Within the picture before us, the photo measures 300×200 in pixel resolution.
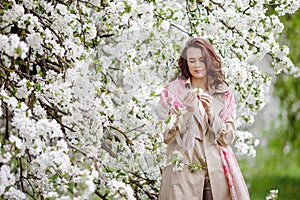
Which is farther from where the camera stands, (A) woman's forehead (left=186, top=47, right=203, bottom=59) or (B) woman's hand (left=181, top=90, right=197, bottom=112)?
(A) woman's forehead (left=186, top=47, right=203, bottom=59)

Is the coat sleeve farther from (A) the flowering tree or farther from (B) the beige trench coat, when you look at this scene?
(A) the flowering tree

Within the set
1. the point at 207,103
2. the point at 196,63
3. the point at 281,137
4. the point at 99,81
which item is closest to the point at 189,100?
the point at 207,103

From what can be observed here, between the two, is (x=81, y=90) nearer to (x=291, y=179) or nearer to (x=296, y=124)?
(x=296, y=124)

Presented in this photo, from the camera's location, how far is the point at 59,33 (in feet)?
13.2

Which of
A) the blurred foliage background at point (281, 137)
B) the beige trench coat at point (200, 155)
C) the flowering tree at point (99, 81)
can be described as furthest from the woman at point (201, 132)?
the blurred foliage background at point (281, 137)

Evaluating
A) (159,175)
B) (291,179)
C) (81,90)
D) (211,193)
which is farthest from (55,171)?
(291,179)

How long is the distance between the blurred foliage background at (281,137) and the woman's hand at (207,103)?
5.38 meters

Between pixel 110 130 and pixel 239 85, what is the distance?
2.89 ft

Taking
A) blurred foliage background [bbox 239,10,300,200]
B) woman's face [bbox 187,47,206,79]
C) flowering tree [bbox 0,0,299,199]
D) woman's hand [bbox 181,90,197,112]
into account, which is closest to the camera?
flowering tree [bbox 0,0,299,199]

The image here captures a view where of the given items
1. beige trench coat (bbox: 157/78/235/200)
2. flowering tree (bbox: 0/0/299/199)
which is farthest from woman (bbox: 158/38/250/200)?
flowering tree (bbox: 0/0/299/199)

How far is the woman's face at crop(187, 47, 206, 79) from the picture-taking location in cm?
411

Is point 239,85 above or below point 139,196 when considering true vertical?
above

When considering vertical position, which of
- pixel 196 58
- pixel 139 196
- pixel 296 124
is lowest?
pixel 139 196

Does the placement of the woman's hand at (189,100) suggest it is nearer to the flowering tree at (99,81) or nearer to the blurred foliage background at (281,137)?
the flowering tree at (99,81)
